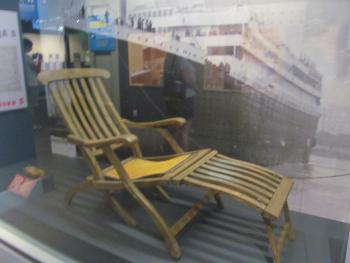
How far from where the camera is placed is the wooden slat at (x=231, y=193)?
129cm

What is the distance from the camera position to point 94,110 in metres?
2.08

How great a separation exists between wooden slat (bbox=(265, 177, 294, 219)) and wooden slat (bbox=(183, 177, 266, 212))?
0.03m

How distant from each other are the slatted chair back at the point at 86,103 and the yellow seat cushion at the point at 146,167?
116 millimetres

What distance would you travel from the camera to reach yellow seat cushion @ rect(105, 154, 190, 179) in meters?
1.67

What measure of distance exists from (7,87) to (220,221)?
184 cm

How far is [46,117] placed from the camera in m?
2.62

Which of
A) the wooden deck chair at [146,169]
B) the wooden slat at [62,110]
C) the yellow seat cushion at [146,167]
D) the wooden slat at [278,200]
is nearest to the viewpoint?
the wooden slat at [278,200]

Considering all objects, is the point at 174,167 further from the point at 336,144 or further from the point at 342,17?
the point at 342,17

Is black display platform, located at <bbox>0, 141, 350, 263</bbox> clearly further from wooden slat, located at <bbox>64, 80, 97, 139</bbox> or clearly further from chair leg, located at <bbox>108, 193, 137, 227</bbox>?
wooden slat, located at <bbox>64, 80, 97, 139</bbox>

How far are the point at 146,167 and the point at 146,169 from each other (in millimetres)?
48

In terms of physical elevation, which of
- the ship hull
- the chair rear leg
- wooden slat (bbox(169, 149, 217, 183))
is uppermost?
the ship hull

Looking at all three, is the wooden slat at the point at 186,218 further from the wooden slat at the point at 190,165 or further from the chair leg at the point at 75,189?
the chair leg at the point at 75,189

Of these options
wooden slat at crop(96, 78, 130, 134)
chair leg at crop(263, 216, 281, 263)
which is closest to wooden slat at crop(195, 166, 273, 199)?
chair leg at crop(263, 216, 281, 263)

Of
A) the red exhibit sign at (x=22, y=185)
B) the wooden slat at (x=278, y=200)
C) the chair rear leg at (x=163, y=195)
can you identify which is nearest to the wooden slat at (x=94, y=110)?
the chair rear leg at (x=163, y=195)
